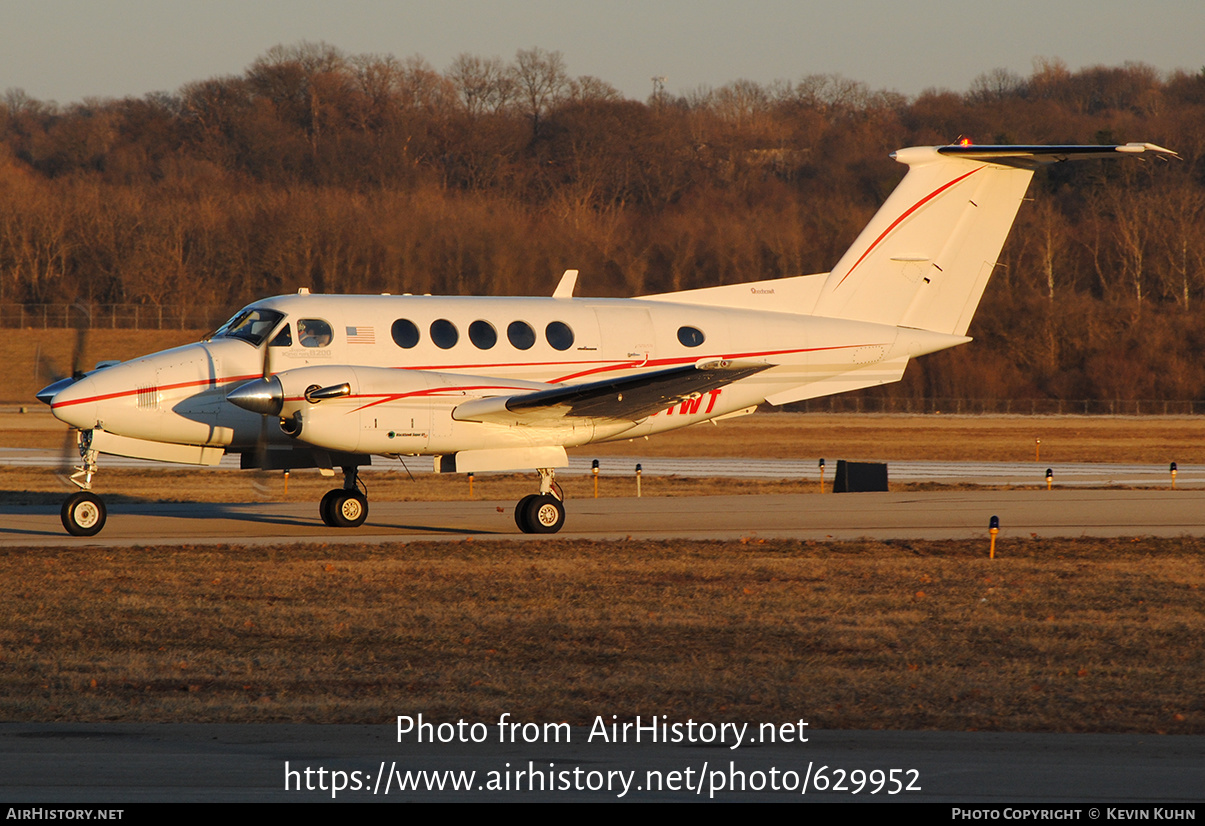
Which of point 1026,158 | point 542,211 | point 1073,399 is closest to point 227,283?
point 542,211

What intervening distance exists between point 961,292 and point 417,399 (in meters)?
9.78

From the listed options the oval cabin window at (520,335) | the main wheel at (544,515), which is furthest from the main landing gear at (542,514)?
the oval cabin window at (520,335)

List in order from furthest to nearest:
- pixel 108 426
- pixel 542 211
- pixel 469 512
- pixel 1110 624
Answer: pixel 542 211 < pixel 469 512 < pixel 108 426 < pixel 1110 624

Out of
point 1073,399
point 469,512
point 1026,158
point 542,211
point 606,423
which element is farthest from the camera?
point 542,211

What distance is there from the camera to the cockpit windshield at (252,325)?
736 inches

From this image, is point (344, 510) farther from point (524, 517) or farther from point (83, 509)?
point (83, 509)

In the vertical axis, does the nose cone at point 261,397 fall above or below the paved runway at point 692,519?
above

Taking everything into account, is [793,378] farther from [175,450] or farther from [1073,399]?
[1073,399]

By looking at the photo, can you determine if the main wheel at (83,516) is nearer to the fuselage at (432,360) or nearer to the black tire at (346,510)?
the fuselage at (432,360)

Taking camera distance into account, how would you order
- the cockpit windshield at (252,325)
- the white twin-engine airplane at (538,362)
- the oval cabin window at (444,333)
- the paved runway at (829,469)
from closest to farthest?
the white twin-engine airplane at (538,362) < the cockpit windshield at (252,325) < the oval cabin window at (444,333) < the paved runway at (829,469)

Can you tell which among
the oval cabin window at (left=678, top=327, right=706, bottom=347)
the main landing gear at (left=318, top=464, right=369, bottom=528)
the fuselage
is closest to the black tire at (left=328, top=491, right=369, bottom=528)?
the main landing gear at (left=318, top=464, right=369, bottom=528)

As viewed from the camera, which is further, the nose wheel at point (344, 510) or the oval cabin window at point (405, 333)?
the nose wheel at point (344, 510)

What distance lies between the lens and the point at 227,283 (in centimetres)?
7600

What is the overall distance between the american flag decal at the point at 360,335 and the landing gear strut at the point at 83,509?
Result: 12.8 feet
